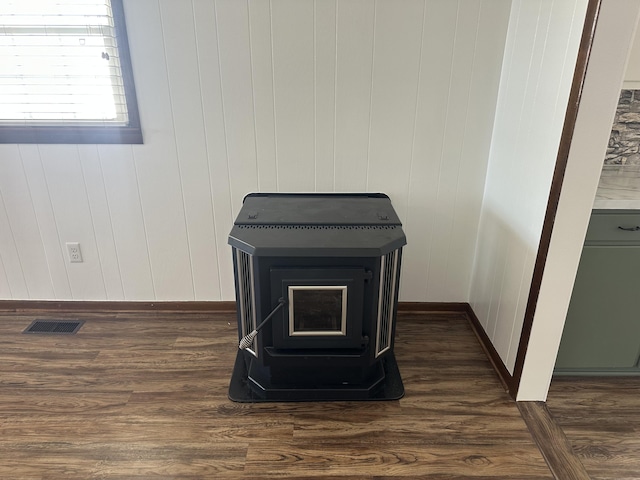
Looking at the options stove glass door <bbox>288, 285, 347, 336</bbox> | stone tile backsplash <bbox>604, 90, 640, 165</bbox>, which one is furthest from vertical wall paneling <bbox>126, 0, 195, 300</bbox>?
stone tile backsplash <bbox>604, 90, 640, 165</bbox>

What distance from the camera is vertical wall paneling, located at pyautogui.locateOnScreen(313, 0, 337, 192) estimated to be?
2037 millimetres

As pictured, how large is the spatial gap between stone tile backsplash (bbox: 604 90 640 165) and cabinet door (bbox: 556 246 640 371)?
0.57m

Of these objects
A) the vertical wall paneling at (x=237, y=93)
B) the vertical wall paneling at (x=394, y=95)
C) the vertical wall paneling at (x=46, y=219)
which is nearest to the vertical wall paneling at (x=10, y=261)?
the vertical wall paneling at (x=46, y=219)

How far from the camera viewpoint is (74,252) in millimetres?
2441

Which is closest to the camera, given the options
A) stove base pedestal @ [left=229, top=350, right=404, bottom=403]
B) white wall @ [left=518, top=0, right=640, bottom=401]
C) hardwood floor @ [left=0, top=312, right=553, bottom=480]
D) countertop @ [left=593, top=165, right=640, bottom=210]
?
white wall @ [left=518, top=0, right=640, bottom=401]

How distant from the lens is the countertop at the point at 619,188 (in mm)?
1697

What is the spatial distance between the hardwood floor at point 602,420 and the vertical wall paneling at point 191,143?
5.96 feet

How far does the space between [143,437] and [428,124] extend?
6.23 feet

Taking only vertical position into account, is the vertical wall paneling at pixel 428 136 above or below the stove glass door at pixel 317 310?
above

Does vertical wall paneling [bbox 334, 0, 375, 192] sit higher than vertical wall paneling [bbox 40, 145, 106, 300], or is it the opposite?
vertical wall paneling [bbox 334, 0, 375, 192]

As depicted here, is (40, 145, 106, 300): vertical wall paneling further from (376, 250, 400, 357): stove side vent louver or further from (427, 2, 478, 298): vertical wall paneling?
(427, 2, 478, 298): vertical wall paneling

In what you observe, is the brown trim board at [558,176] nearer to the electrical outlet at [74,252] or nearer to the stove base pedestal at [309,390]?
the stove base pedestal at [309,390]

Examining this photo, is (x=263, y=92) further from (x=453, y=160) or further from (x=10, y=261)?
(x=10, y=261)

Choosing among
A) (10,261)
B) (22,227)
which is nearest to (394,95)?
(22,227)
